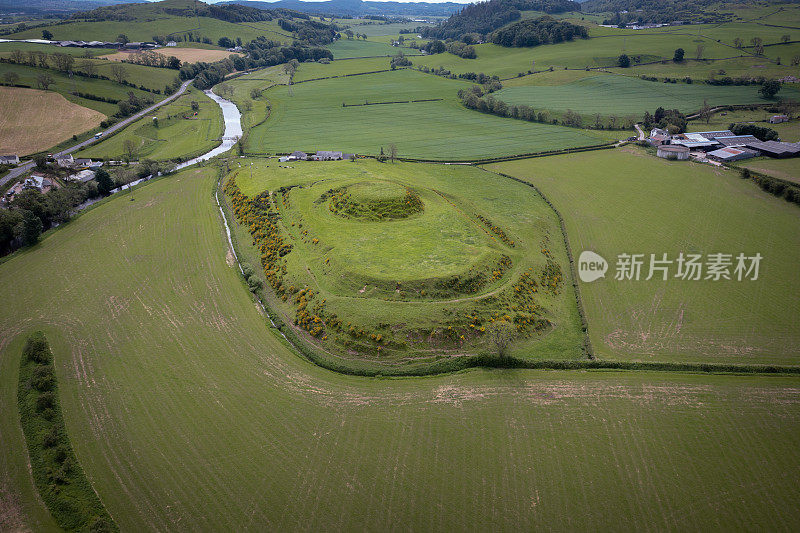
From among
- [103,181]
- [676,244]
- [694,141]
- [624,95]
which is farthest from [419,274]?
[624,95]

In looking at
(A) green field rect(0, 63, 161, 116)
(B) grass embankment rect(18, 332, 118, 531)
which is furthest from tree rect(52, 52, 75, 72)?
(B) grass embankment rect(18, 332, 118, 531)

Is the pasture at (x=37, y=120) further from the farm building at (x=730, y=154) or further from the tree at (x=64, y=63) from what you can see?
the farm building at (x=730, y=154)

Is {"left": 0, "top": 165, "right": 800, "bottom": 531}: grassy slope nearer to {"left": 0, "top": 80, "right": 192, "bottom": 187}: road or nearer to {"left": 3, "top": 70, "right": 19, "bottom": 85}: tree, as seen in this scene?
{"left": 0, "top": 80, "right": 192, "bottom": 187}: road

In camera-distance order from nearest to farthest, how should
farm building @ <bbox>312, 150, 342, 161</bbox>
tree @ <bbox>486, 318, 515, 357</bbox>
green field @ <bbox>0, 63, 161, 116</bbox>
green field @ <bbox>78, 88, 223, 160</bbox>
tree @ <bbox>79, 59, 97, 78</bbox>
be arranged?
1. tree @ <bbox>486, 318, 515, 357</bbox>
2. farm building @ <bbox>312, 150, 342, 161</bbox>
3. green field @ <bbox>78, 88, 223, 160</bbox>
4. green field @ <bbox>0, 63, 161, 116</bbox>
5. tree @ <bbox>79, 59, 97, 78</bbox>

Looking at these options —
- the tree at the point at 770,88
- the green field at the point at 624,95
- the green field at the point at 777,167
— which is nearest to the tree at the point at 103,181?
the green field at the point at 624,95

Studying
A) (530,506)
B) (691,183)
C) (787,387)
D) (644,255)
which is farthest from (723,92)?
(530,506)
